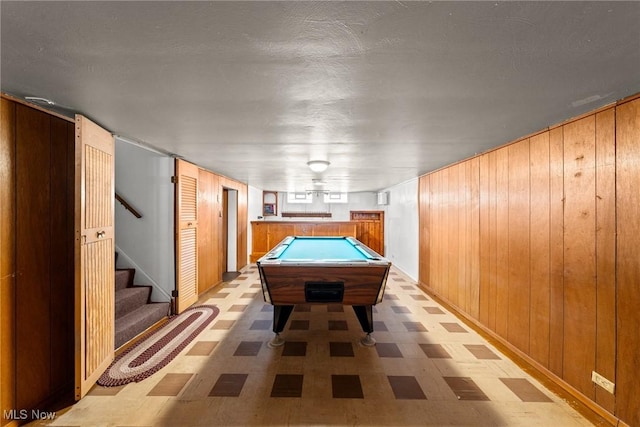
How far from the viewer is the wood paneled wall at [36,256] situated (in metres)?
1.61

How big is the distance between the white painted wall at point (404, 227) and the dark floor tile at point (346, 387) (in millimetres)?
3371

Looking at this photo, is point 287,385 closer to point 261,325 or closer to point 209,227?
point 261,325

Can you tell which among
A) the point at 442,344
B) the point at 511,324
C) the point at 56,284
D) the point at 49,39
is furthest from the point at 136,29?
the point at 511,324

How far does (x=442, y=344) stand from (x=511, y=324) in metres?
0.71

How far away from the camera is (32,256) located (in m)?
1.75

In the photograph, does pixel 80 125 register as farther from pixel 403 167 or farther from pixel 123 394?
pixel 403 167

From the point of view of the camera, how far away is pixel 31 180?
1748 mm

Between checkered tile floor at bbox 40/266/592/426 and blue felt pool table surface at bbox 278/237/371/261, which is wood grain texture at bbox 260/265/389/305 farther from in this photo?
checkered tile floor at bbox 40/266/592/426

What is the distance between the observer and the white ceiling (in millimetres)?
884

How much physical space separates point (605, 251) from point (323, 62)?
2230 millimetres

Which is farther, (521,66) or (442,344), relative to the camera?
(442,344)

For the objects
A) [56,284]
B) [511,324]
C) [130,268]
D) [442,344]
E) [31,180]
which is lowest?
[442,344]

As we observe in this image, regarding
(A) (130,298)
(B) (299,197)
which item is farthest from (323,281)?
(B) (299,197)

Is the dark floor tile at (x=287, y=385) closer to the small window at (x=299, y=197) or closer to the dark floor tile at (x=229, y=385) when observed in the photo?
the dark floor tile at (x=229, y=385)
